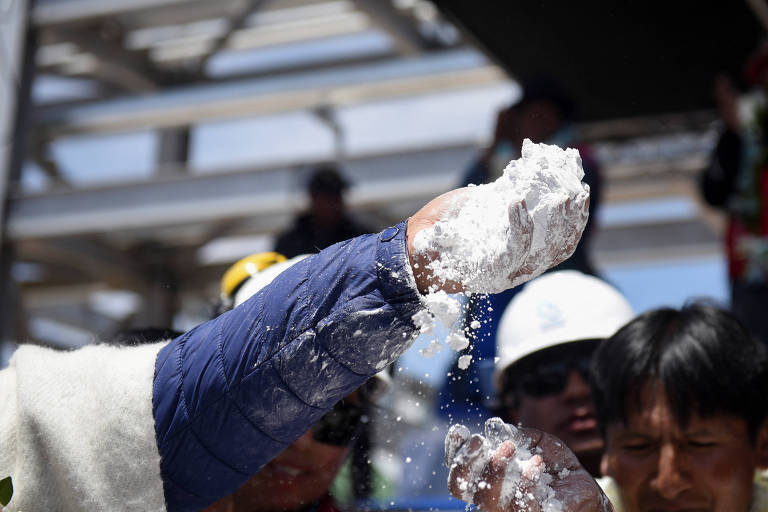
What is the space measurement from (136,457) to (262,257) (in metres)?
1.20

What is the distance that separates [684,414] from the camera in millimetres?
1927

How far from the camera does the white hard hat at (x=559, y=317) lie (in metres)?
2.62

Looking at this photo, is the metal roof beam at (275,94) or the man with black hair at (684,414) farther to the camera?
the metal roof beam at (275,94)

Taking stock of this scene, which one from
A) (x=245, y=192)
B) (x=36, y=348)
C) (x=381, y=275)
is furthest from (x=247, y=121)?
(x=381, y=275)

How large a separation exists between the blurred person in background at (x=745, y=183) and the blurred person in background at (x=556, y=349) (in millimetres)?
810

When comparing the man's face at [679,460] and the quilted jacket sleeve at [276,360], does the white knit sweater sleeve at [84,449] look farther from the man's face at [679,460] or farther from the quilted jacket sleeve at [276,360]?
the man's face at [679,460]

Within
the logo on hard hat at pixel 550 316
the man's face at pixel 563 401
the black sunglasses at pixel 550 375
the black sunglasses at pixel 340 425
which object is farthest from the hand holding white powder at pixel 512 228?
the logo on hard hat at pixel 550 316

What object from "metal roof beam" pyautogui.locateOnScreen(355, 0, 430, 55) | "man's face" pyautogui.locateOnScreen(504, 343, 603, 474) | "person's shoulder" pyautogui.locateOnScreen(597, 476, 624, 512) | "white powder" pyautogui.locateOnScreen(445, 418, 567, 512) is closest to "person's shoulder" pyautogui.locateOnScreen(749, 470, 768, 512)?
"person's shoulder" pyautogui.locateOnScreen(597, 476, 624, 512)

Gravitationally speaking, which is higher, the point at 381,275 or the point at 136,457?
the point at 381,275

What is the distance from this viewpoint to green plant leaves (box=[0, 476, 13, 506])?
1345 mm

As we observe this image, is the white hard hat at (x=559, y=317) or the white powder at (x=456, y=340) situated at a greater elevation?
the white powder at (x=456, y=340)

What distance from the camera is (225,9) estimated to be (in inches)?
188

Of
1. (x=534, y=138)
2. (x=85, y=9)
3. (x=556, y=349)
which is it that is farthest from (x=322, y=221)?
(x=85, y=9)

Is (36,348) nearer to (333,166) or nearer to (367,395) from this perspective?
(367,395)
